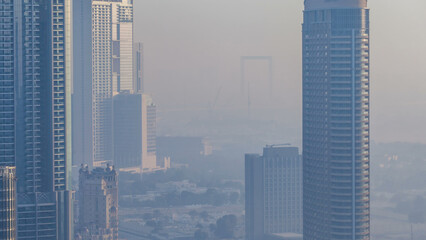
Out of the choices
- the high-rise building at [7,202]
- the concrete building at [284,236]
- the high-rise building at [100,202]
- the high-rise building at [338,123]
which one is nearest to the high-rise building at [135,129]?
the concrete building at [284,236]

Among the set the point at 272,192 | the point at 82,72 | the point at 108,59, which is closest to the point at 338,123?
the point at 272,192

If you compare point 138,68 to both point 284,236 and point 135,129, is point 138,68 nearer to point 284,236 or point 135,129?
point 135,129

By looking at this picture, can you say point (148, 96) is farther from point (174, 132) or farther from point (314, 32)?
point (314, 32)

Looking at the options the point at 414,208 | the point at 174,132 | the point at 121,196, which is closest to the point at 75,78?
the point at 174,132

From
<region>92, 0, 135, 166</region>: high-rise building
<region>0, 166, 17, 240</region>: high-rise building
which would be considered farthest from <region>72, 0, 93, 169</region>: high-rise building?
<region>0, 166, 17, 240</region>: high-rise building

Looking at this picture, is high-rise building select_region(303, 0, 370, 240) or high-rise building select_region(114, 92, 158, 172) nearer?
high-rise building select_region(303, 0, 370, 240)

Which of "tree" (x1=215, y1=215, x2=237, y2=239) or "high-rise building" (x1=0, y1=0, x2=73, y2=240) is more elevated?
"high-rise building" (x1=0, y1=0, x2=73, y2=240)

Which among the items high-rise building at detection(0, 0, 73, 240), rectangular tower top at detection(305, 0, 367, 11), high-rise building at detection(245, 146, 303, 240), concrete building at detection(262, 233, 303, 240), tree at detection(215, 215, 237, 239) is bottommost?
tree at detection(215, 215, 237, 239)

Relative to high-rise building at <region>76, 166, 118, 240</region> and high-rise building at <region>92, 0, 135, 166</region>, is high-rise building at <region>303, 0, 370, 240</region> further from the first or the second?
high-rise building at <region>92, 0, 135, 166</region>
